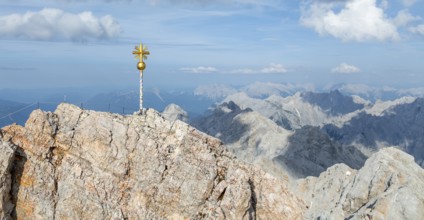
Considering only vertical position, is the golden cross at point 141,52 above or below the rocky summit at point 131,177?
above

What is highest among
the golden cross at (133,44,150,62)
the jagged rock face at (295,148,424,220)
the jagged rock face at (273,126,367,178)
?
the golden cross at (133,44,150,62)

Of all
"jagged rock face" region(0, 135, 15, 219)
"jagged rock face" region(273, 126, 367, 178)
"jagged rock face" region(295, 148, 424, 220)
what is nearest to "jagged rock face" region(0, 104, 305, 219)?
"jagged rock face" region(0, 135, 15, 219)

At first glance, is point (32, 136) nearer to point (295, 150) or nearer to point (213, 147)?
point (213, 147)

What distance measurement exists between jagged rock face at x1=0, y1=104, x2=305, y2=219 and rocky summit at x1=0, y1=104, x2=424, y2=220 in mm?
81

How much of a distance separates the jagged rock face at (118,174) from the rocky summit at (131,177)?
8cm

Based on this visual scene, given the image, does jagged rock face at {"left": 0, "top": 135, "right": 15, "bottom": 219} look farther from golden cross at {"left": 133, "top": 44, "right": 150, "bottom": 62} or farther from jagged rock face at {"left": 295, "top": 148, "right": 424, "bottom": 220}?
jagged rock face at {"left": 295, "top": 148, "right": 424, "bottom": 220}

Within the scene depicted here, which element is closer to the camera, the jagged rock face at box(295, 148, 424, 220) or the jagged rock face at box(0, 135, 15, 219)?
the jagged rock face at box(0, 135, 15, 219)

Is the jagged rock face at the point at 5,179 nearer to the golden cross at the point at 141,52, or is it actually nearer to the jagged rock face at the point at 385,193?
the golden cross at the point at 141,52

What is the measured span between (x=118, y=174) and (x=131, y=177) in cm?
112

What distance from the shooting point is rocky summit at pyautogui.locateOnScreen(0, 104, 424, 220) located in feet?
113

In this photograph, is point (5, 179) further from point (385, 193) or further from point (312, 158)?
point (312, 158)

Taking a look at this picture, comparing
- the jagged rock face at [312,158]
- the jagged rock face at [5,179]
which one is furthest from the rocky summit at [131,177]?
the jagged rock face at [312,158]

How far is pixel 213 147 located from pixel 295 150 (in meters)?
161

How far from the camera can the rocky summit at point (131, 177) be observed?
3447 cm
